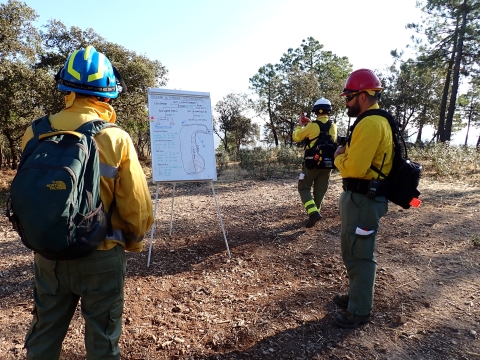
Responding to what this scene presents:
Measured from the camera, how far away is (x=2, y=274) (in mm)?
3658

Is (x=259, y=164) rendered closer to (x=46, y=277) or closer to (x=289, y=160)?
(x=289, y=160)

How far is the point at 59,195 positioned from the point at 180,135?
2667mm

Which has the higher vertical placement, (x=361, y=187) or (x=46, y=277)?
(x=361, y=187)

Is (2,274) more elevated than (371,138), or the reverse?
(371,138)

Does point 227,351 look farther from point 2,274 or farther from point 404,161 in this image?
point 2,274

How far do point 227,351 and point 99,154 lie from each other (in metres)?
1.76

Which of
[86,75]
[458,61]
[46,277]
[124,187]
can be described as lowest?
[46,277]

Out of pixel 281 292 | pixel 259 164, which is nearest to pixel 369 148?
pixel 281 292

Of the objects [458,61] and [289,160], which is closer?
[289,160]

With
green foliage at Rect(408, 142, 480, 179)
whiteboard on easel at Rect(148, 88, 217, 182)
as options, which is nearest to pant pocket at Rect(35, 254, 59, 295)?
whiteboard on easel at Rect(148, 88, 217, 182)

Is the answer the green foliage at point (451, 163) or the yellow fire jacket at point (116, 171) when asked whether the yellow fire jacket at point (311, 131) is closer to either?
the yellow fire jacket at point (116, 171)

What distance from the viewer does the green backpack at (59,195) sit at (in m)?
1.29

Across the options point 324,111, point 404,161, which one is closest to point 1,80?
point 324,111

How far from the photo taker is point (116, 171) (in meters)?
1.60
